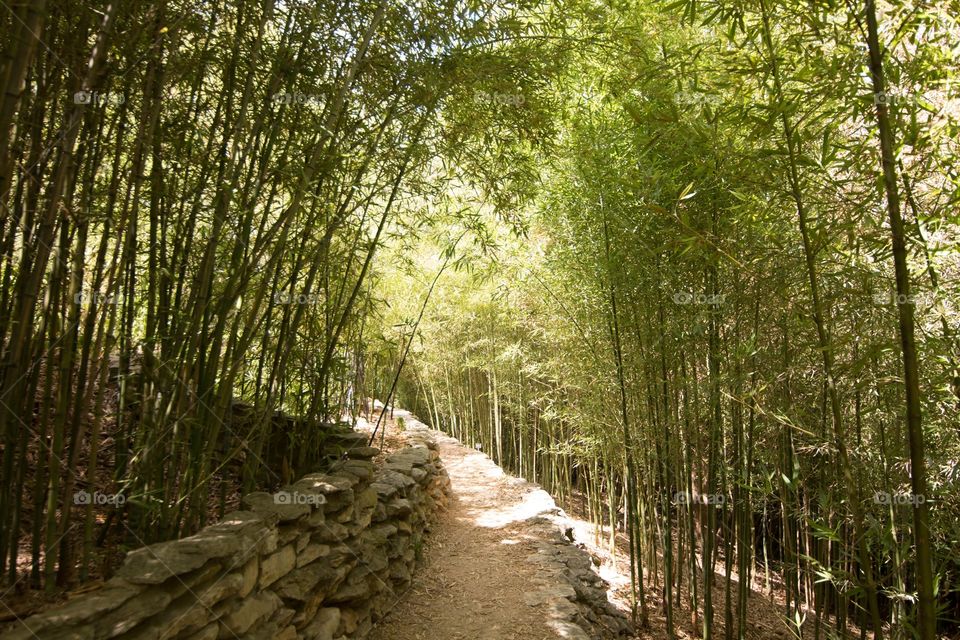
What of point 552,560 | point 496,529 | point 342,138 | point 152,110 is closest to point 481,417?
point 496,529

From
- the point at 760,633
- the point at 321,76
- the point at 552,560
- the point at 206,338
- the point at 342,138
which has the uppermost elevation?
the point at 321,76

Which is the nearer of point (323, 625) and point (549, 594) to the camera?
point (323, 625)

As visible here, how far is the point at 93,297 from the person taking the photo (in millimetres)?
1872

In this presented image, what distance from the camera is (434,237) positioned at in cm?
400

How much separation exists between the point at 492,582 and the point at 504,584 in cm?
9

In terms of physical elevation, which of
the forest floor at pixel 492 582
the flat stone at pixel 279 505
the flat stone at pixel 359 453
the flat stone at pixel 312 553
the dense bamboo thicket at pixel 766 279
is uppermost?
the dense bamboo thicket at pixel 766 279

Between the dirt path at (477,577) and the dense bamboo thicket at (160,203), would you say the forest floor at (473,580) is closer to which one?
the dirt path at (477,577)

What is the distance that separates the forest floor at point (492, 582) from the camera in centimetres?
320

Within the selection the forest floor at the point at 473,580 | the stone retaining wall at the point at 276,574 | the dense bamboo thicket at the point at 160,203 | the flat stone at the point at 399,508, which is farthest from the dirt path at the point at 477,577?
the dense bamboo thicket at the point at 160,203

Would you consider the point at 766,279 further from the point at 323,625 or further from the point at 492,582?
the point at 492,582

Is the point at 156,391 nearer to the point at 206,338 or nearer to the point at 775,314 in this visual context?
the point at 206,338

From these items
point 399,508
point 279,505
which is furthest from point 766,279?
point 399,508

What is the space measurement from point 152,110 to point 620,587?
4.91 m

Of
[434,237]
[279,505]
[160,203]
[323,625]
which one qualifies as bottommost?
[323,625]
